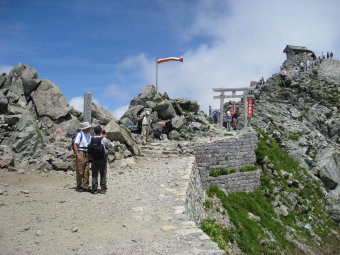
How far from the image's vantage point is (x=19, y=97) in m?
16.8

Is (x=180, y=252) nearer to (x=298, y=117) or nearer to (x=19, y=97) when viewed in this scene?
(x=19, y=97)

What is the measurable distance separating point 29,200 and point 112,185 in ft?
10.7

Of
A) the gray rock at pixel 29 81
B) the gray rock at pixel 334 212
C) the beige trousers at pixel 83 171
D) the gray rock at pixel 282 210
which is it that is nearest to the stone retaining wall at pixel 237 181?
the gray rock at pixel 282 210

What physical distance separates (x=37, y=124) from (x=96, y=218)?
8.93 m

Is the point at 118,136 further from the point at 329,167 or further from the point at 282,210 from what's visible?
the point at 329,167

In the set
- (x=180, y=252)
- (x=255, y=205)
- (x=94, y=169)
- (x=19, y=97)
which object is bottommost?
(x=255, y=205)

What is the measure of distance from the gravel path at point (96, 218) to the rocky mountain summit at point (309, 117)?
17.9 m

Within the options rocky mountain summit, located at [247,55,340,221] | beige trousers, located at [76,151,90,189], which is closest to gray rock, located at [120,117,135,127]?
rocky mountain summit, located at [247,55,340,221]

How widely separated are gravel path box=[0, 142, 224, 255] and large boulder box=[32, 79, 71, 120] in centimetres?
497

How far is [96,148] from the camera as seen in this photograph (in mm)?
10242

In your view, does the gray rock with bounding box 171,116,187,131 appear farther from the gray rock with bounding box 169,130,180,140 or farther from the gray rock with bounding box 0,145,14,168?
the gray rock with bounding box 0,145,14,168

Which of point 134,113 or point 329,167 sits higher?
point 134,113

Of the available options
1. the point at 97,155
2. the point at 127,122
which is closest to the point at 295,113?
the point at 127,122

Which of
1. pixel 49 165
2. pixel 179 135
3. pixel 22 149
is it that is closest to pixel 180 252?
pixel 49 165
